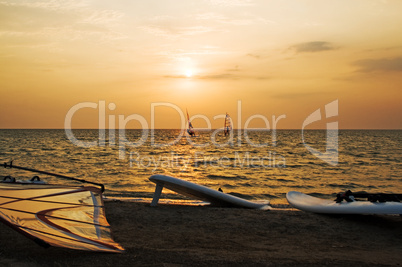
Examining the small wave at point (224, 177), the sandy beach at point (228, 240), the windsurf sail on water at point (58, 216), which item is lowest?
the small wave at point (224, 177)

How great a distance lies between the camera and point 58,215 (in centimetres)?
493

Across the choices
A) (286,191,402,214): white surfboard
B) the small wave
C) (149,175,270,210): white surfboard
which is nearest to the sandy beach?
(286,191,402,214): white surfboard

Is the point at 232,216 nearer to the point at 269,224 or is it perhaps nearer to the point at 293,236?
the point at 269,224

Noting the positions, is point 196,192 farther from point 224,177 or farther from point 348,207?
point 224,177

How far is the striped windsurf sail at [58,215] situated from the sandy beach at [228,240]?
0.78ft

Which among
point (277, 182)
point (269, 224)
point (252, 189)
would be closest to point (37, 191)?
point (269, 224)

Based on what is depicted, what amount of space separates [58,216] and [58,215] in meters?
0.05

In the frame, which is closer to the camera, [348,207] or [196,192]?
[348,207]

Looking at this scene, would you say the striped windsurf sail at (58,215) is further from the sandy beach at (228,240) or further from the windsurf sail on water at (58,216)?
the sandy beach at (228,240)

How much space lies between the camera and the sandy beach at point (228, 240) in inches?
169

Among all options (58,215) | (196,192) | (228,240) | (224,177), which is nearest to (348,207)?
(228,240)

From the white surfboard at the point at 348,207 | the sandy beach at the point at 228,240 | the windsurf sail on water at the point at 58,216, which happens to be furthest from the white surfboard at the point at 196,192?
the windsurf sail on water at the point at 58,216

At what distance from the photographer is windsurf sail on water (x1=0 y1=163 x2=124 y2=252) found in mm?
3963

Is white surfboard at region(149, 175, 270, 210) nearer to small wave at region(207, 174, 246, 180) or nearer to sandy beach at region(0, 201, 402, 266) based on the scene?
sandy beach at region(0, 201, 402, 266)
